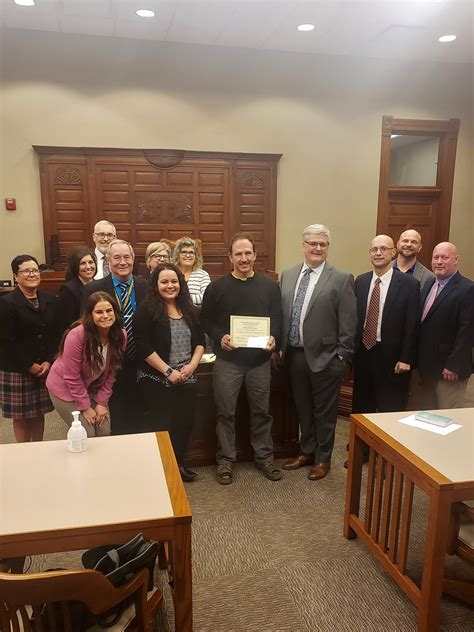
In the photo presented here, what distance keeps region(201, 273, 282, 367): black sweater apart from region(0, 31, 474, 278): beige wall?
12.0 ft

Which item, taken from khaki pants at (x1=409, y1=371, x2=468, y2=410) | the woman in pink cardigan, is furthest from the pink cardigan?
khaki pants at (x1=409, y1=371, x2=468, y2=410)

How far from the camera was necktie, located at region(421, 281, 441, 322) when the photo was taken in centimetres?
310

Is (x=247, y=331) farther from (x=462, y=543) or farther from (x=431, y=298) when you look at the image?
(x=462, y=543)

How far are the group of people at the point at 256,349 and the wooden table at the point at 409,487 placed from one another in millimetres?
684

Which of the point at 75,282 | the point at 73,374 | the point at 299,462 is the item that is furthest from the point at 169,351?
the point at 299,462

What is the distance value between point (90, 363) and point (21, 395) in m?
0.76

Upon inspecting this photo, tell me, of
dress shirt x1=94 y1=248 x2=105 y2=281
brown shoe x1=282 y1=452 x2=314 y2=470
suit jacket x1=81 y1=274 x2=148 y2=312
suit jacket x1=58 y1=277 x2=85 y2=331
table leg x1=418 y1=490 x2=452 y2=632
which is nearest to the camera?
table leg x1=418 y1=490 x2=452 y2=632

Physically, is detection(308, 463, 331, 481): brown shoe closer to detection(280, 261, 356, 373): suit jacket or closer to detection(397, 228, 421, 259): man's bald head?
detection(280, 261, 356, 373): suit jacket

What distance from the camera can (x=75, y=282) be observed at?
3244 mm

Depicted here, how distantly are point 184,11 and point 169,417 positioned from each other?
439 centimetres

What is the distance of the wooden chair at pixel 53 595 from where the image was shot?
3.59 ft

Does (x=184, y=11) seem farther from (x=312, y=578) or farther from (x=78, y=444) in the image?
(x=312, y=578)

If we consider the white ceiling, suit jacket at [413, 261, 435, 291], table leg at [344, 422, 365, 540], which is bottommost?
table leg at [344, 422, 365, 540]

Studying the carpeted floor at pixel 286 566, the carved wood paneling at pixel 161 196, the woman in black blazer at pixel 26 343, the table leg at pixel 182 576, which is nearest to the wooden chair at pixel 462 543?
the carpeted floor at pixel 286 566
